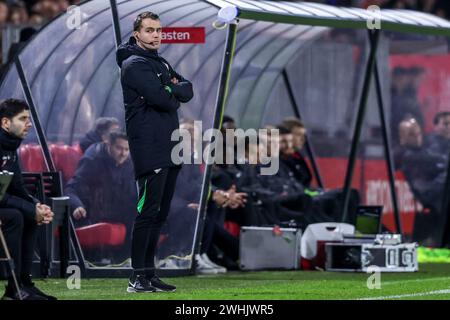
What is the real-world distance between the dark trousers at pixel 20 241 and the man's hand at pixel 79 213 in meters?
2.87

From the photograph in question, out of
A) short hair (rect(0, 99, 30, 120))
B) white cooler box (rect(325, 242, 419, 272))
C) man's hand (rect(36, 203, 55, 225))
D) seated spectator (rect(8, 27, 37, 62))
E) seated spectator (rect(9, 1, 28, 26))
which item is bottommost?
white cooler box (rect(325, 242, 419, 272))

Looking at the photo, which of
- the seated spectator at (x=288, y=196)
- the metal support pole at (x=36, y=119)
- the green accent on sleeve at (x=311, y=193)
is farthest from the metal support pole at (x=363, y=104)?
the metal support pole at (x=36, y=119)

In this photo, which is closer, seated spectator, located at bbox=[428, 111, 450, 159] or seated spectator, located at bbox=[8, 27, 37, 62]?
seated spectator, located at bbox=[8, 27, 37, 62]

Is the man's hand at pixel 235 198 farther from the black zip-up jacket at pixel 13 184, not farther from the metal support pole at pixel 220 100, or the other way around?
the black zip-up jacket at pixel 13 184

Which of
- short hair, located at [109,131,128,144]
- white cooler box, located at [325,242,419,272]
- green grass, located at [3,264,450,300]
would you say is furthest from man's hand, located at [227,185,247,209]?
short hair, located at [109,131,128,144]

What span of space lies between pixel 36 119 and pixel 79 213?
3.51 ft

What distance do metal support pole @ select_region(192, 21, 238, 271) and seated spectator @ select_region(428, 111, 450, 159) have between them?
18.5ft

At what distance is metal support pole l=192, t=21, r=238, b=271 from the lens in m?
14.7

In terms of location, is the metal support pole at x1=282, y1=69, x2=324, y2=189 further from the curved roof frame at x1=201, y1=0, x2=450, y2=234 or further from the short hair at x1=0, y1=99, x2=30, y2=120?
the short hair at x1=0, y1=99, x2=30, y2=120

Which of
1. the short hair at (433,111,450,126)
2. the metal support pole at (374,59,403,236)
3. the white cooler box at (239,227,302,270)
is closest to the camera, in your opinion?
the white cooler box at (239,227,302,270)

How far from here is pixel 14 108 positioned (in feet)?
38.7
